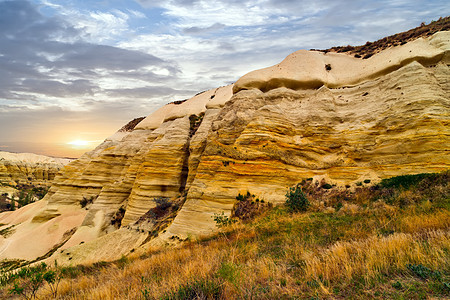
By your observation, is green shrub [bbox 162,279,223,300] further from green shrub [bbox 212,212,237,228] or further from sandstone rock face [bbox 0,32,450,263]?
sandstone rock face [bbox 0,32,450,263]

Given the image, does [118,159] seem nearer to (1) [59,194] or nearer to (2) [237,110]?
(1) [59,194]

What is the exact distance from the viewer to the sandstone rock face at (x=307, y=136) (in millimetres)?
10828

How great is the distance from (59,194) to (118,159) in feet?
31.5

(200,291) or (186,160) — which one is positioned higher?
(186,160)

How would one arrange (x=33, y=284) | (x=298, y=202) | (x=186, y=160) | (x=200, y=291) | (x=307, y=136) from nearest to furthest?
(x=200, y=291)
(x=33, y=284)
(x=298, y=202)
(x=307, y=136)
(x=186, y=160)

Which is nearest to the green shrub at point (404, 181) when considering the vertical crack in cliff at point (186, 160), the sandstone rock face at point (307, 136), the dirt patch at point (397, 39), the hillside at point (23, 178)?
the sandstone rock face at point (307, 136)

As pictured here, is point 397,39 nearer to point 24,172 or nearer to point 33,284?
point 33,284

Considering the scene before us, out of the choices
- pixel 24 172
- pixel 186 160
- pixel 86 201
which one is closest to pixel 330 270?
pixel 186 160

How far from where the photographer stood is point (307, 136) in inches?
548

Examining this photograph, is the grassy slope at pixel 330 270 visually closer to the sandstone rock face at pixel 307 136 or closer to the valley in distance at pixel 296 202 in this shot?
the valley in distance at pixel 296 202

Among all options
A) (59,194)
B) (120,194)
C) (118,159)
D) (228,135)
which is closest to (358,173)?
(228,135)

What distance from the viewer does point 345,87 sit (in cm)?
1524

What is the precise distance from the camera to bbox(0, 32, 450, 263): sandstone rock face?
426 inches

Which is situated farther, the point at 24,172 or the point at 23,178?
the point at 24,172
